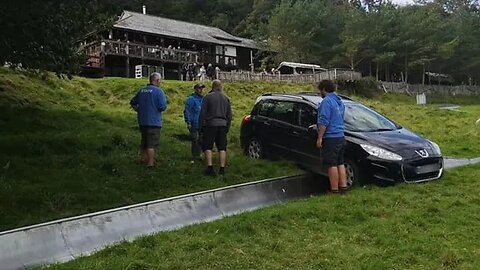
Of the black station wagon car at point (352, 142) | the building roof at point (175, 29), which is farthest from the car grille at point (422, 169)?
the building roof at point (175, 29)

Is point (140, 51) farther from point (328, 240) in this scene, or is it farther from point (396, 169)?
point (328, 240)

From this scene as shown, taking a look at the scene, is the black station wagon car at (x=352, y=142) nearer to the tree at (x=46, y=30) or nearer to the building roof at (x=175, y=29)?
the tree at (x=46, y=30)

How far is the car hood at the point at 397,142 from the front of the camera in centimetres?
1016

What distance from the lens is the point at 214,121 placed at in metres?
10.6

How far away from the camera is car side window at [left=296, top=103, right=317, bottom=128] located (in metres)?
11.5

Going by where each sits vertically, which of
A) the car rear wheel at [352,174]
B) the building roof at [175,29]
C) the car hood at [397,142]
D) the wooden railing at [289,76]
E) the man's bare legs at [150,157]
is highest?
the building roof at [175,29]

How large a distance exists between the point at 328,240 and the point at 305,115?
16.8 feet

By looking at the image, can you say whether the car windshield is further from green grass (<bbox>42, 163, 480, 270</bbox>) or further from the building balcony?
the building balcony

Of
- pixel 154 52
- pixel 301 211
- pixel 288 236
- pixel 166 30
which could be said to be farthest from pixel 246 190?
pixel 166 30

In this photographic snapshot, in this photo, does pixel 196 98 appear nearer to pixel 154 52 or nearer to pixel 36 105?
pixel 36 105

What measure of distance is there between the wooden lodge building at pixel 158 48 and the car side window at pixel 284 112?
2486 centimetres

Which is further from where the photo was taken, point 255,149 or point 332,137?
point 255,149

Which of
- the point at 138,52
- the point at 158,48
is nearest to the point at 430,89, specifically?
the point at 158,48

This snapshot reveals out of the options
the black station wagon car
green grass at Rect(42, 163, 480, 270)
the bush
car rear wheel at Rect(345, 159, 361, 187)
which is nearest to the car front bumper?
the black station wagon car
